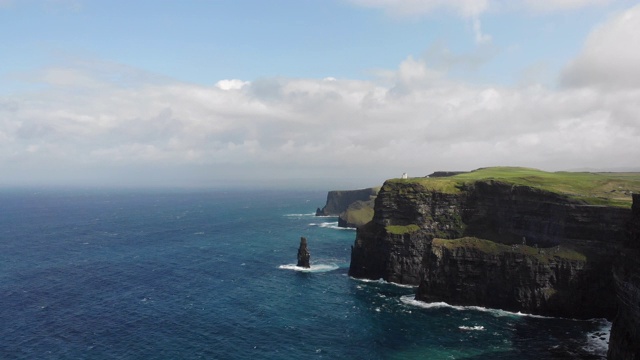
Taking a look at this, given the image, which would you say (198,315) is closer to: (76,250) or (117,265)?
(117,265)

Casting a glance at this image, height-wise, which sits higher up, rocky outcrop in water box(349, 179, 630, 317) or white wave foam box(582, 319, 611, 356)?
rocky outcrop in water box(349, 179, 630, 317)

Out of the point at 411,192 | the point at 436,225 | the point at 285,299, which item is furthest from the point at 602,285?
the point at 285,299

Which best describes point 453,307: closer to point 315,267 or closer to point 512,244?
point 512,244

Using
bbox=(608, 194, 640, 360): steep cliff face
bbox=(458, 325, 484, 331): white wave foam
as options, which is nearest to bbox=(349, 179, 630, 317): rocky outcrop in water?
bbox=(608, 194, 640, 360): steep cliff face

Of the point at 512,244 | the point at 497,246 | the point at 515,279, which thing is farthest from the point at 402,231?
the point at 515,279

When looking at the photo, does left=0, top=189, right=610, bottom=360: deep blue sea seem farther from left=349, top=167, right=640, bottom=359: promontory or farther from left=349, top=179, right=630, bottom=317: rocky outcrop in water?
left=349, top=167, right=640, bottom=359: promontory

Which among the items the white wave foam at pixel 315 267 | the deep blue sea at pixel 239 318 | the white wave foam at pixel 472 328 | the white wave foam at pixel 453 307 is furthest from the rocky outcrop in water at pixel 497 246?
the white wave foam at pixel 472 328
